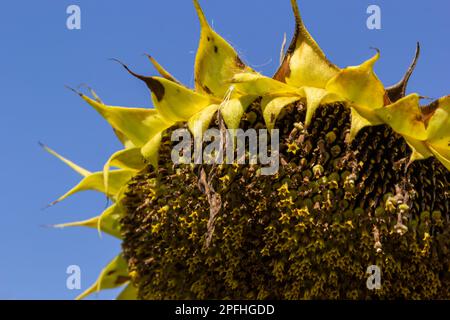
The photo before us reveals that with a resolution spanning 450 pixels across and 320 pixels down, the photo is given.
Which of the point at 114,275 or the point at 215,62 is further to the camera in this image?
the point at 114,275

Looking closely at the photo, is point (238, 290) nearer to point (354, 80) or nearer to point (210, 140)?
point (210, 140)

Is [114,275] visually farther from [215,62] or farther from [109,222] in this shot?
[215,62]

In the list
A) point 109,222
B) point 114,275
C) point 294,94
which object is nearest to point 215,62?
point 294,94

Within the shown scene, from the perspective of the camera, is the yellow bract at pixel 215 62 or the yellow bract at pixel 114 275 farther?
the yellow bract at pixel 114 275

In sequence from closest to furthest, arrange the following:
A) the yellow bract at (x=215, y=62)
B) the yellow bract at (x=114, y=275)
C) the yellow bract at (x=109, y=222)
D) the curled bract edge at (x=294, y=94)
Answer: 1. the curled bract edge at (x=294, y=94)
2. the yellow bract at (x=215, y=62)
3. the yellow bract at (x=109, y=222)
4. the yellow bract at (x=114, y=275)

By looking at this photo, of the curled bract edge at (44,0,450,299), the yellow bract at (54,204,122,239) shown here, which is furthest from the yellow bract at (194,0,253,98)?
the yellow bract at (54,204,122,239)

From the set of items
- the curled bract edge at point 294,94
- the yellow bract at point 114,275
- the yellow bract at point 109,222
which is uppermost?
the curled bract edge at point 294,94

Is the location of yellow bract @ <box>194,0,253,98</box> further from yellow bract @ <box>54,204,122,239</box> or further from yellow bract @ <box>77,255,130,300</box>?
yellow bract @ <box>77,255,130,300</box>

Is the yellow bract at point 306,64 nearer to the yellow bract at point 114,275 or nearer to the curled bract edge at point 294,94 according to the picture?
the curled bract edge at point 294,94

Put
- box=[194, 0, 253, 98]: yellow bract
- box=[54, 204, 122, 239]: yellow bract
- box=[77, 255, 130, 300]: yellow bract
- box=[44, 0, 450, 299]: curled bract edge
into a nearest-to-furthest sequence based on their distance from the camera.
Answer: box=[44, 0, 450, 299]: curled bract edge → box=[194, 0, 253, 98]: yellow bract → box=[54, 204, 122, 239]: yellow bract → box=[77, 255, 130, 300]: yellow bract

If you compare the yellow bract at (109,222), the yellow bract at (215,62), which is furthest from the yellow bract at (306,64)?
the yellow bract at (109,222)
